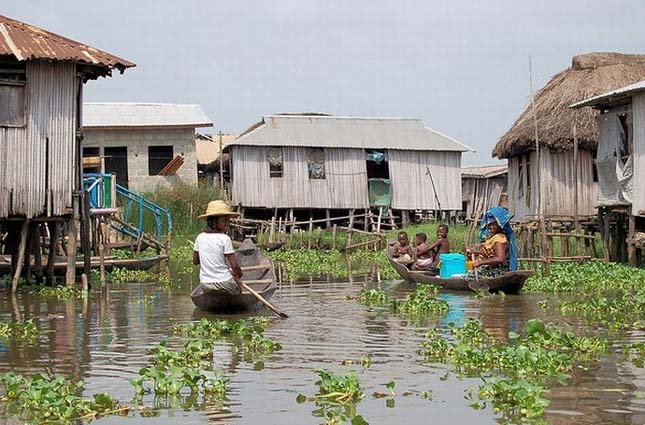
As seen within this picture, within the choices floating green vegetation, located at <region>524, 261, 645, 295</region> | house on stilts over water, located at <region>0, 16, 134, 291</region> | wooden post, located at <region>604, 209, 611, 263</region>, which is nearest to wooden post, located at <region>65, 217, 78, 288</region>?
house on stilts over water, located at <region>0, 16, 134, 291</region>

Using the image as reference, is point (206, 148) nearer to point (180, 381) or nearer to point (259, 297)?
point (259, 297)

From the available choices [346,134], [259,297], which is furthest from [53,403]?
[346,134]

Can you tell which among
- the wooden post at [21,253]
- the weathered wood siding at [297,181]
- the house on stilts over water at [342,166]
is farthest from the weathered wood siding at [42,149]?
the weathered wood siding at [297,181]

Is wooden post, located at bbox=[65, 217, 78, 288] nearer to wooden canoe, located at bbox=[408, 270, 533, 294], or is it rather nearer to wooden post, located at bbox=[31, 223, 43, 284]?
wooden post, located at bbox=[31, 223, 43, 284]

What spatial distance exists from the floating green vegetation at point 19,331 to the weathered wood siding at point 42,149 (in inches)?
230

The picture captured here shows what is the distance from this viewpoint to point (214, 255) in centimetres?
1376

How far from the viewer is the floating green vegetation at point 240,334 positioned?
1104 centimetres

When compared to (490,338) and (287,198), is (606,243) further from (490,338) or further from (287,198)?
(287,198)

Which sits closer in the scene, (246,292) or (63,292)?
(246,292)

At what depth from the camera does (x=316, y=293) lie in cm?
1920

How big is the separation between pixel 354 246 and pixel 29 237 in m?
15.6

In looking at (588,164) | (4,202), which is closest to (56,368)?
(4,202)

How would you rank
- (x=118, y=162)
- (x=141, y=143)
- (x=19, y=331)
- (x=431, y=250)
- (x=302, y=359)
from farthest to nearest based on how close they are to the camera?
1. (x=118, y=162)
2. (x=141, y=143)
3. (x=431, y=250)
4. (x=19, y=331)
5. (x=302, y=359)

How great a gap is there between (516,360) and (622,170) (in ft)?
48.7
